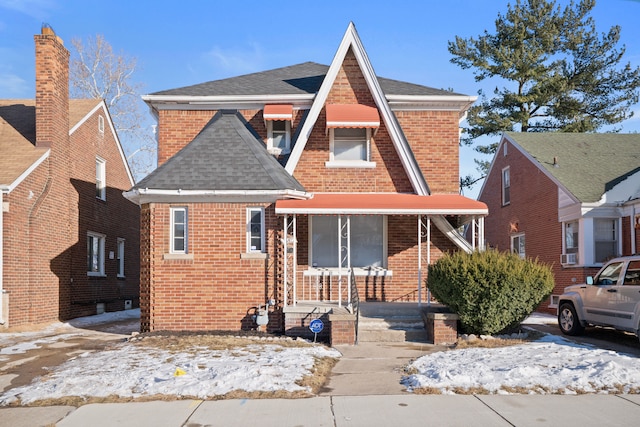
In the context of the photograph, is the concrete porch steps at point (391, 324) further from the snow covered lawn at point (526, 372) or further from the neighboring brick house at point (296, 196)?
the snow covered lawn at point (526, 372)

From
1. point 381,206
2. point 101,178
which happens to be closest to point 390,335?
point 381,206

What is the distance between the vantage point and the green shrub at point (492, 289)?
37.3 ft

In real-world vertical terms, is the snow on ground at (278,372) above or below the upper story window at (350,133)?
below

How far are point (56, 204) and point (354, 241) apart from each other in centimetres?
896

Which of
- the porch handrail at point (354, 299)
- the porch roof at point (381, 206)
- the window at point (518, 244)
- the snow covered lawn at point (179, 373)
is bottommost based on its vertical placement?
the snow covered lawn at point (179, 373)

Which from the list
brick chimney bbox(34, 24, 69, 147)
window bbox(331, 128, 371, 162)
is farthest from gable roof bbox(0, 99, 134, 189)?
window bbox(331, 128, 371, 162)

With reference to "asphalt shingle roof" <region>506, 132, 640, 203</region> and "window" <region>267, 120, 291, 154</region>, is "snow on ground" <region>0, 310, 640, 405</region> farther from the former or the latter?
"asphalt shingle roof" <region>506, 132, 640, 203</region>

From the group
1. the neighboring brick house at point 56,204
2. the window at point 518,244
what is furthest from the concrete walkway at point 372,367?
the window at point 518,244

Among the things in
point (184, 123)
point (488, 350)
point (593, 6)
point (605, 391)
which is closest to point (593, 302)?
point (488, 350)

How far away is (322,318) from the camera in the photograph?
40.9 feet

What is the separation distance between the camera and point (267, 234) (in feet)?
42.4

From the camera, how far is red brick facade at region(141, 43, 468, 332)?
42.2 feet

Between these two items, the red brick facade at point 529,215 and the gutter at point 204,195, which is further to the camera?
the red brick facade at point 529,215

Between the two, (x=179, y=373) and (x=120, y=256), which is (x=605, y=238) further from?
(x=120, y=256)
